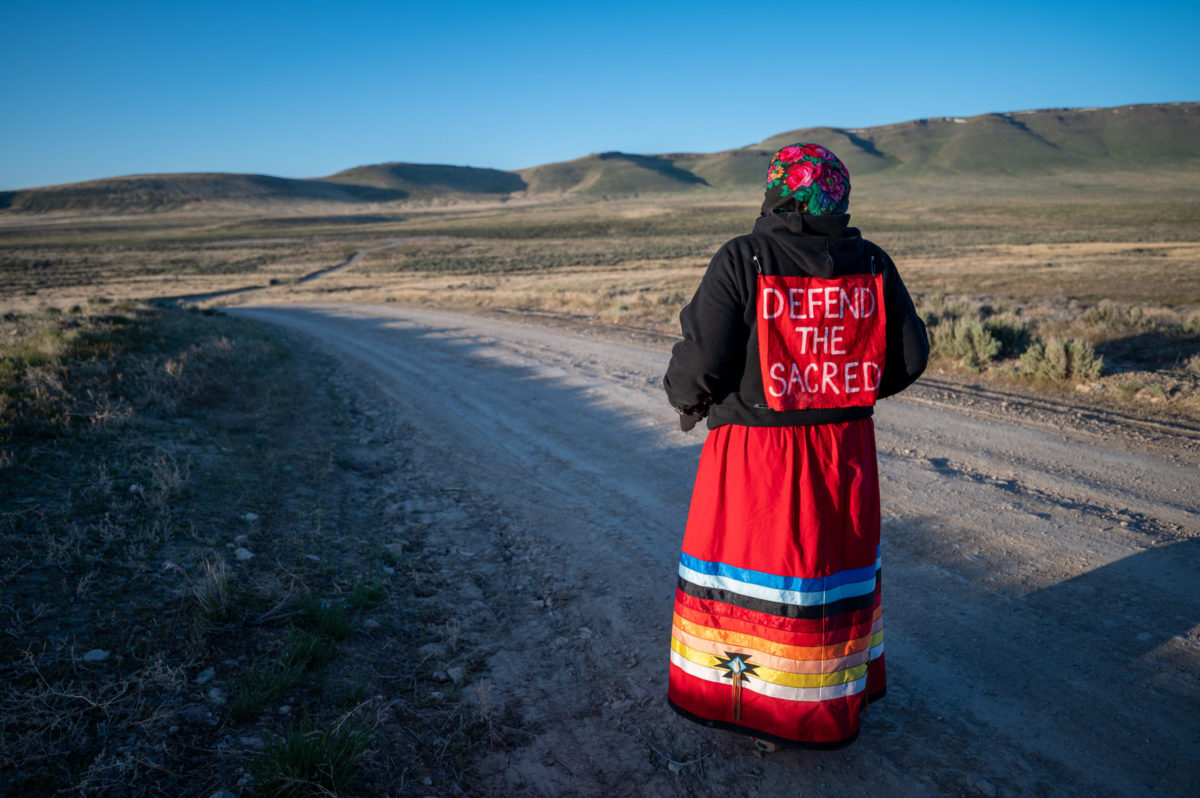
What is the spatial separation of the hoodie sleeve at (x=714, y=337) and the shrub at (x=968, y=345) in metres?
7.93

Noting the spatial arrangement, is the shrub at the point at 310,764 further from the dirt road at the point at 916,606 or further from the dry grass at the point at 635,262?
the dry grass at the point at 635,262

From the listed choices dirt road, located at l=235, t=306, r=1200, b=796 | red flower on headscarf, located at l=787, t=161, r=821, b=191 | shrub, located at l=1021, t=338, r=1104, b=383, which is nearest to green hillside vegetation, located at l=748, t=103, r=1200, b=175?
shrub, located at l=1021, t=338, r=1104, b=383

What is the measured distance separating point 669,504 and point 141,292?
38494mm

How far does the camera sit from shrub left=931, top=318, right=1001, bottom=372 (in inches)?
354

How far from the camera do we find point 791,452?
231cm

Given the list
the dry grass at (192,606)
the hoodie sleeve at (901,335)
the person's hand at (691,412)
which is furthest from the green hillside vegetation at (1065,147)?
the person's hand at (691,412)

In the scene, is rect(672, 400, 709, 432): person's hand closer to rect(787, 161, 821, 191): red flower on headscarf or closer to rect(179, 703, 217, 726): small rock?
rect(787, 161, 821, 191): red flower on headscarf

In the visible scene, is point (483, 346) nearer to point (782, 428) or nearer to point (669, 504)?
point (669, 504)

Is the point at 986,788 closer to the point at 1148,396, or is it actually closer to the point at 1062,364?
the point at 1148,396

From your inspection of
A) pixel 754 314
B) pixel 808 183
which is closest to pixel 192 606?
pixel 754 314

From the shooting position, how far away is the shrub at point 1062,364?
7.80 m

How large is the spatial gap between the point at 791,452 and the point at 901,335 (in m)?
0.58

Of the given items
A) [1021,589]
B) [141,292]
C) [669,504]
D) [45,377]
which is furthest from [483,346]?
[141,292]

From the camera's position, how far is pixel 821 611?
2.32 metres
